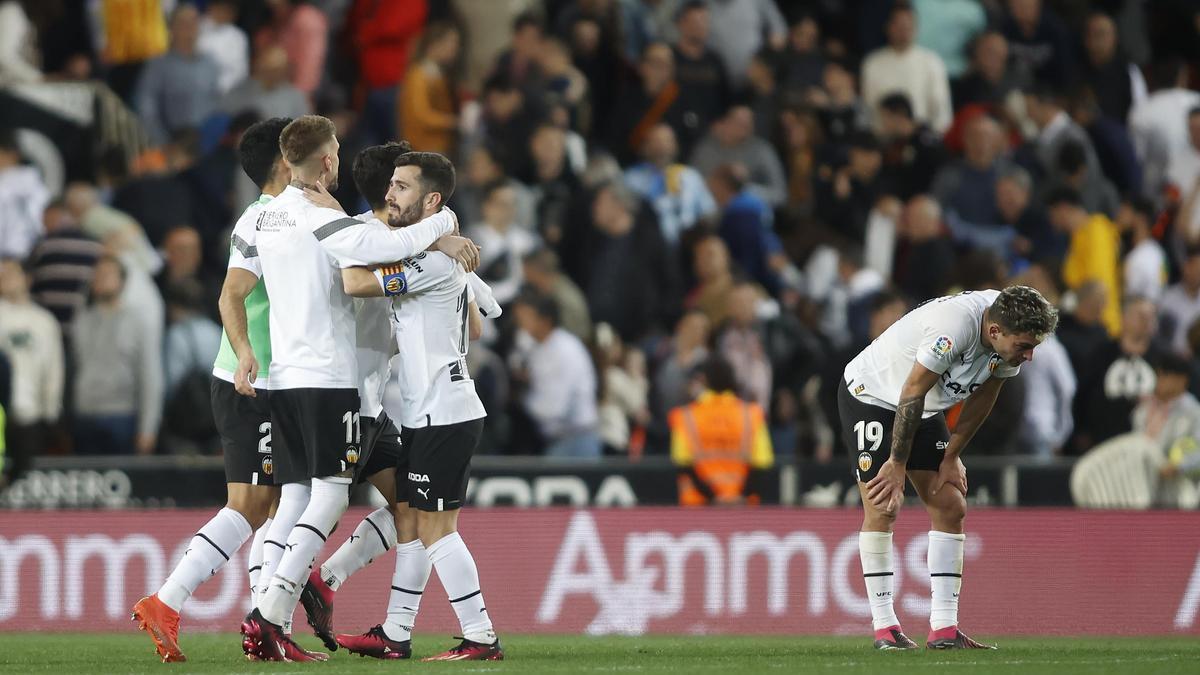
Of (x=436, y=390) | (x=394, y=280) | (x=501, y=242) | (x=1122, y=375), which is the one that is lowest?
(x=1122, y=375)

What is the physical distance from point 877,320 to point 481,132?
440 cm

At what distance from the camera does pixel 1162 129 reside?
1825 cm

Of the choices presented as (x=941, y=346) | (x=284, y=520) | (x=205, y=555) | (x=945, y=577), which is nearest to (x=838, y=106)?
(x=945, y=577)

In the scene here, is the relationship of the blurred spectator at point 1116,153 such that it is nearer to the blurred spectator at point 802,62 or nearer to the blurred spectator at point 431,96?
the blurred spectator at point 802,62

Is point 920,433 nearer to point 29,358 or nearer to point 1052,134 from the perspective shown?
point 29,358

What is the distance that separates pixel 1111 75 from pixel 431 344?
1153 cm

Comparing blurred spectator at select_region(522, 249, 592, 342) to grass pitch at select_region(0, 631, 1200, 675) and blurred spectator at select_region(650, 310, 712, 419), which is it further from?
grass pitch at select_region(0, 631, 1200, 675)

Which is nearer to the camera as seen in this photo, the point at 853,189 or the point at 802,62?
the point at 853,189

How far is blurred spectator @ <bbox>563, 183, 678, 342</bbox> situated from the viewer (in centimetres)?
1636

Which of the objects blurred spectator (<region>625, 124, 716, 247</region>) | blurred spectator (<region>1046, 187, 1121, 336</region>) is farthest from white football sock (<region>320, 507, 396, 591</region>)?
blurred spectator (<region>1046, 187, 1121, 336</region>)

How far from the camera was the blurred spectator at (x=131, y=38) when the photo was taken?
18031mm

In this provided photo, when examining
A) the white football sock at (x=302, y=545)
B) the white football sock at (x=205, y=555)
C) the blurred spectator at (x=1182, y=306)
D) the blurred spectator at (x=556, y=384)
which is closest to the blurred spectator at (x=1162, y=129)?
the blurred spectator at (x=1182, y=306)

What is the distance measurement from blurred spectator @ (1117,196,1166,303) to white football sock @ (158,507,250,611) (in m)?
9.11

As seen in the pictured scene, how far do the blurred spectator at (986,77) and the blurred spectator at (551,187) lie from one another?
418cm
